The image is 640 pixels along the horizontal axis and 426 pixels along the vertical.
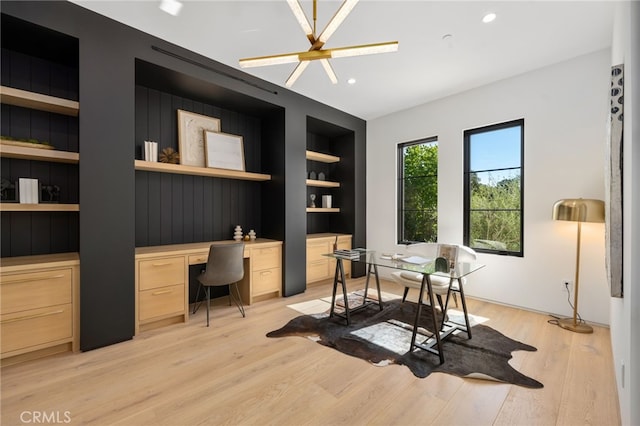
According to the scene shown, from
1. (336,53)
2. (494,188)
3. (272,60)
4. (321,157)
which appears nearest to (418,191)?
(494,188)

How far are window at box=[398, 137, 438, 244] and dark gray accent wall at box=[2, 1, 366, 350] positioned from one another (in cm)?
76

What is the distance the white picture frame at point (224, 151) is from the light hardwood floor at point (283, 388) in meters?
2.22

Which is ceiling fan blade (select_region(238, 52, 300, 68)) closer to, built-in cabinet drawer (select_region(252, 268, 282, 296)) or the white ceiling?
the white ceiling

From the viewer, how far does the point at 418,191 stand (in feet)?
15.7

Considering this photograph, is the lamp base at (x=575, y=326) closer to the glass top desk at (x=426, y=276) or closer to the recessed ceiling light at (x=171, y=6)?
the glass top desk at (x=426, y=276)

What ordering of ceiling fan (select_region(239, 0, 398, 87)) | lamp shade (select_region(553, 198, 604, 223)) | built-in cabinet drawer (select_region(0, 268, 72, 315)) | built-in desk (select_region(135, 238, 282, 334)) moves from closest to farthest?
ceiling fan (select_region(239, 0, 398, 87)) → built-in cabinet drawer (select_region(0, 268, 72, 315)) → lamp shade (select_region(553, 198, 604, 223)) → built-in desk (select_region(135, 238, 282, 334))

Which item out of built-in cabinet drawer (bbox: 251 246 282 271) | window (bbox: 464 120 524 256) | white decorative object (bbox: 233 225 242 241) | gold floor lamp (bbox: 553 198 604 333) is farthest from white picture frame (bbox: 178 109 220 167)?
gold floor lamp (bbox: 553 198 604 333)

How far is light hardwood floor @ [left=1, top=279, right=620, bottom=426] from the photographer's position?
5.68ft

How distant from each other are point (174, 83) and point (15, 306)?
2.61 m

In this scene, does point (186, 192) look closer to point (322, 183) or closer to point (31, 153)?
point (31, 153)

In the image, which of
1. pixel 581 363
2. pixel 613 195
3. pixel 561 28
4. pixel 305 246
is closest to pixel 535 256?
pixel 581 363

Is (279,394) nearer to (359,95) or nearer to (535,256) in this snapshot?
(535,256)

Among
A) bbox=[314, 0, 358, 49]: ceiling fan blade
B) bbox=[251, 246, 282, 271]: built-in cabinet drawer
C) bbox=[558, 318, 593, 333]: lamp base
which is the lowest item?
bbox=[558, 318, 593, 333]: lamp base

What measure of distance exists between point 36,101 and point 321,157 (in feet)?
11.8
